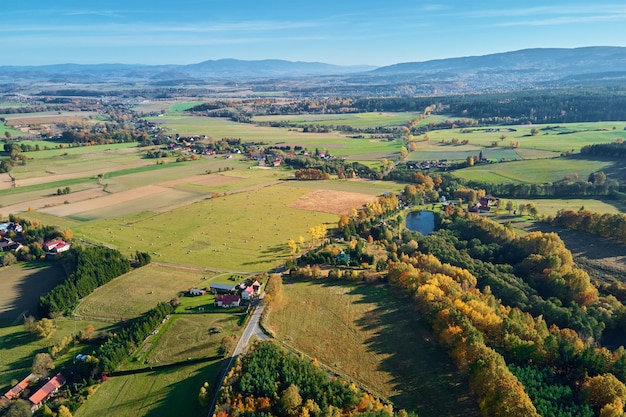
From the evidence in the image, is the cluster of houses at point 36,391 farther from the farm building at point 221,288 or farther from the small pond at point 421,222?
the small pond at point 421,222

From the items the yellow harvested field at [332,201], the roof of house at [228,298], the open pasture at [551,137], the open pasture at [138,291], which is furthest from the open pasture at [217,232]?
the open pasture at [551,137]

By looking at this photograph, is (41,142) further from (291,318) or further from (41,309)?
(291,318)

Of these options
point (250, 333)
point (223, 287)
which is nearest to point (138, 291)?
point (223, 287)

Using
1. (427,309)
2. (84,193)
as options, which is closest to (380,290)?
(427,309)

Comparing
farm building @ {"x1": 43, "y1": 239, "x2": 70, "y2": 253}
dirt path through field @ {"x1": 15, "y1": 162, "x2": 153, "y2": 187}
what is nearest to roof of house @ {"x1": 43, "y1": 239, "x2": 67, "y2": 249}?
farm building @ {"x1": 43, "y1": 239, "x2": 70, "y2": 253}

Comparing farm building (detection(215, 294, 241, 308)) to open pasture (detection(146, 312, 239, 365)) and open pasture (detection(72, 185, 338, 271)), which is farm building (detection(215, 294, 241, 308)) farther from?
open pasture (detection(72, 185, 338, 271))

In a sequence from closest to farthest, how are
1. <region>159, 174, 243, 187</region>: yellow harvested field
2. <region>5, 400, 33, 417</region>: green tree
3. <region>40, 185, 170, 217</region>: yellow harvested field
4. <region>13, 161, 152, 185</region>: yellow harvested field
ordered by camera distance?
<region>5, 400, 33, 417</region>: green tree
<region>40, 185, 170, 217</region>: yellow harvested field
<region>13, 161, 152, 185</region>: yellow harvested field
<region>159, 174, 243, 187</region>: yellow harvested field

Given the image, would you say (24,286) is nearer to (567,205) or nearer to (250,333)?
(250,333)

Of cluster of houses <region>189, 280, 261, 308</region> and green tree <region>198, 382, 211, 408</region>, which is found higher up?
cluster of houses <region>189, 280, 261, 308</region>
